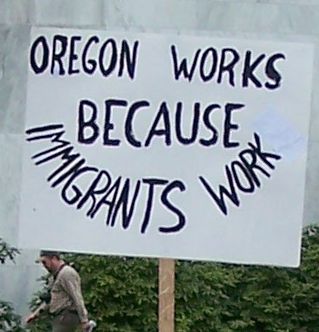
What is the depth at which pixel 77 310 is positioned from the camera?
9.57 m

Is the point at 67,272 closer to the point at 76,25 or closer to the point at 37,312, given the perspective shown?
the point at 37,312

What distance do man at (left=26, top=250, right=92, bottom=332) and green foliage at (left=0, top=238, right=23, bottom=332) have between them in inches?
22.9

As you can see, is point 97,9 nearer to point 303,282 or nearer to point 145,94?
point 303,282

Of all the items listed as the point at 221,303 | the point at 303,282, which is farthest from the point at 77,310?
the point at 303,282

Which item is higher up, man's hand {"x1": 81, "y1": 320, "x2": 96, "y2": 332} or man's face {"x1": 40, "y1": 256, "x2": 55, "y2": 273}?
man's face {"x1": 40, "y1": 256, "x2": 55, "y2": 273}

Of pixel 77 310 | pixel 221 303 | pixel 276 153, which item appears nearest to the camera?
pixel 276 153

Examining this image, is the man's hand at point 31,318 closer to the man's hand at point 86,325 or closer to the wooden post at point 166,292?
the man's hand at point 86,325

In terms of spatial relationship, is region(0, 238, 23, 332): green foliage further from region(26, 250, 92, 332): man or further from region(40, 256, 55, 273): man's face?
region(40, 256, 55, 273): man's face

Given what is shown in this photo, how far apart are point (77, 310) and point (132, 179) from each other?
5.07 metres

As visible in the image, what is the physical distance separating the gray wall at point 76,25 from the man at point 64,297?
1.00 metres

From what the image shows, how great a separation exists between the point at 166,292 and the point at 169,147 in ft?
1.74

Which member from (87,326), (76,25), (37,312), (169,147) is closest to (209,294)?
(87,326)

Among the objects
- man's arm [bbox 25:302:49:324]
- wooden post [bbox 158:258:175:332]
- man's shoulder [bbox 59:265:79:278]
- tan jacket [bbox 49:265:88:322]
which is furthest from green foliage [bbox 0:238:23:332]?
wooden post [bbox 158:258:175:332]

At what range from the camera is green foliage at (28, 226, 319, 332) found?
32.8ft
